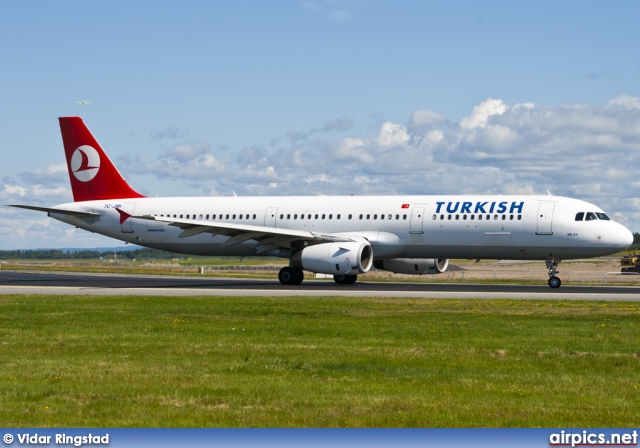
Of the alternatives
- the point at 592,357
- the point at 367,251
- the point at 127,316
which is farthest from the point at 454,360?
the point at 367,251

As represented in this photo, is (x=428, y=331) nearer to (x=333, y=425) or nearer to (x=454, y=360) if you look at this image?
(x=454, y=360)

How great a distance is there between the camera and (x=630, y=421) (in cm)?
1109

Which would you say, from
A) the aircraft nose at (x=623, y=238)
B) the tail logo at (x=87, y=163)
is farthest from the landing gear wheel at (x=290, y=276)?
the aircraft nose at (x=623, y=238)

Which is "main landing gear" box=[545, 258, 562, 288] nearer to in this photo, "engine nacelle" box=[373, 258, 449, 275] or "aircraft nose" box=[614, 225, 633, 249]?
"aircraft nose" box=[614, 225, 633, 249]

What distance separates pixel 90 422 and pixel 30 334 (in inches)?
386

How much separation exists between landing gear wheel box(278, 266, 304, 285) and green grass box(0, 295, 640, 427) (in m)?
18.3

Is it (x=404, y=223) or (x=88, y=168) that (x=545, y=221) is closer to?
(x=404, y=223)

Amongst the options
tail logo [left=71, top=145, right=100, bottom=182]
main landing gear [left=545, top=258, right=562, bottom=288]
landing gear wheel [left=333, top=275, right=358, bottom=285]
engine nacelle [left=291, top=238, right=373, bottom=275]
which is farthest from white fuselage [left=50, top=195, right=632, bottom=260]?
landing gear wheel [left=333, top=275, right=358, bottom=285]

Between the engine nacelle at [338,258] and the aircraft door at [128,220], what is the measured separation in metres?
11.8

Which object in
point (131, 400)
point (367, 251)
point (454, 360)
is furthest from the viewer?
point (367, 251)

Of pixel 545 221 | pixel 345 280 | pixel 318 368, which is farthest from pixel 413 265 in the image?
pixel 318 368

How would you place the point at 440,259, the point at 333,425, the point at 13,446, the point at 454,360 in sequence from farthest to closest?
1. the point at 440,259
2. the point at 454,360
3. the point at 333,425
4. the point at 13,446

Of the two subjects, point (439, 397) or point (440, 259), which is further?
point (440, 259)

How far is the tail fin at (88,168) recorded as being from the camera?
51.5 meters
